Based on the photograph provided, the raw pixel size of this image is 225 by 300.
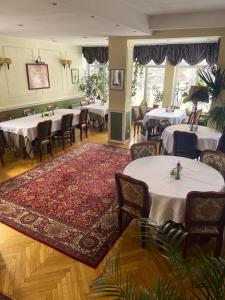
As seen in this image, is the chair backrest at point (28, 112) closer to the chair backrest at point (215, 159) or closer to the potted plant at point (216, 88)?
the potted plant at point (216, 88)

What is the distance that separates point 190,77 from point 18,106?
19.2 feet

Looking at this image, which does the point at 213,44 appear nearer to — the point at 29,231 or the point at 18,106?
the point at 18,106

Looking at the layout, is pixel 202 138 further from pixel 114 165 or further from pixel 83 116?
pixel 83 116

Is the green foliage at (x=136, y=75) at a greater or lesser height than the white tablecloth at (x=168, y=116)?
greater

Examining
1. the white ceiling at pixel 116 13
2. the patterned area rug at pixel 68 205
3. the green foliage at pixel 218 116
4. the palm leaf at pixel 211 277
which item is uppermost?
the white ceiling at pixel 116 13

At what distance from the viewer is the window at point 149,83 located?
8.70 metres

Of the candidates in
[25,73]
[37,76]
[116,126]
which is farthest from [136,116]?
[25,73]

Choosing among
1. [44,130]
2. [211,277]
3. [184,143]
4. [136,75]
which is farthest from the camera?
[136,75]

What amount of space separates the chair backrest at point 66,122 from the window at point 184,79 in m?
4.32

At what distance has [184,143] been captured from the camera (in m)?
4.41

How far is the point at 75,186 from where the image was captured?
13.7 feet

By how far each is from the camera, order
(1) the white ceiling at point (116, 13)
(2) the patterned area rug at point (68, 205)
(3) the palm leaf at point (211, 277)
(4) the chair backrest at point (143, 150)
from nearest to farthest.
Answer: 1. (3) the palm leaf at point (211, 277)
2. (2) the patterned area rug at point (68, 205)
3. (1) the white ceiling at point (116, 13)
4. (4) the chair backrest at point (143, 150)

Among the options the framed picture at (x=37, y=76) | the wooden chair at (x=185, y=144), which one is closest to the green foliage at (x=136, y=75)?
the framed picture at (x=37, y=76)

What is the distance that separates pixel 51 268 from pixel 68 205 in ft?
3.87
